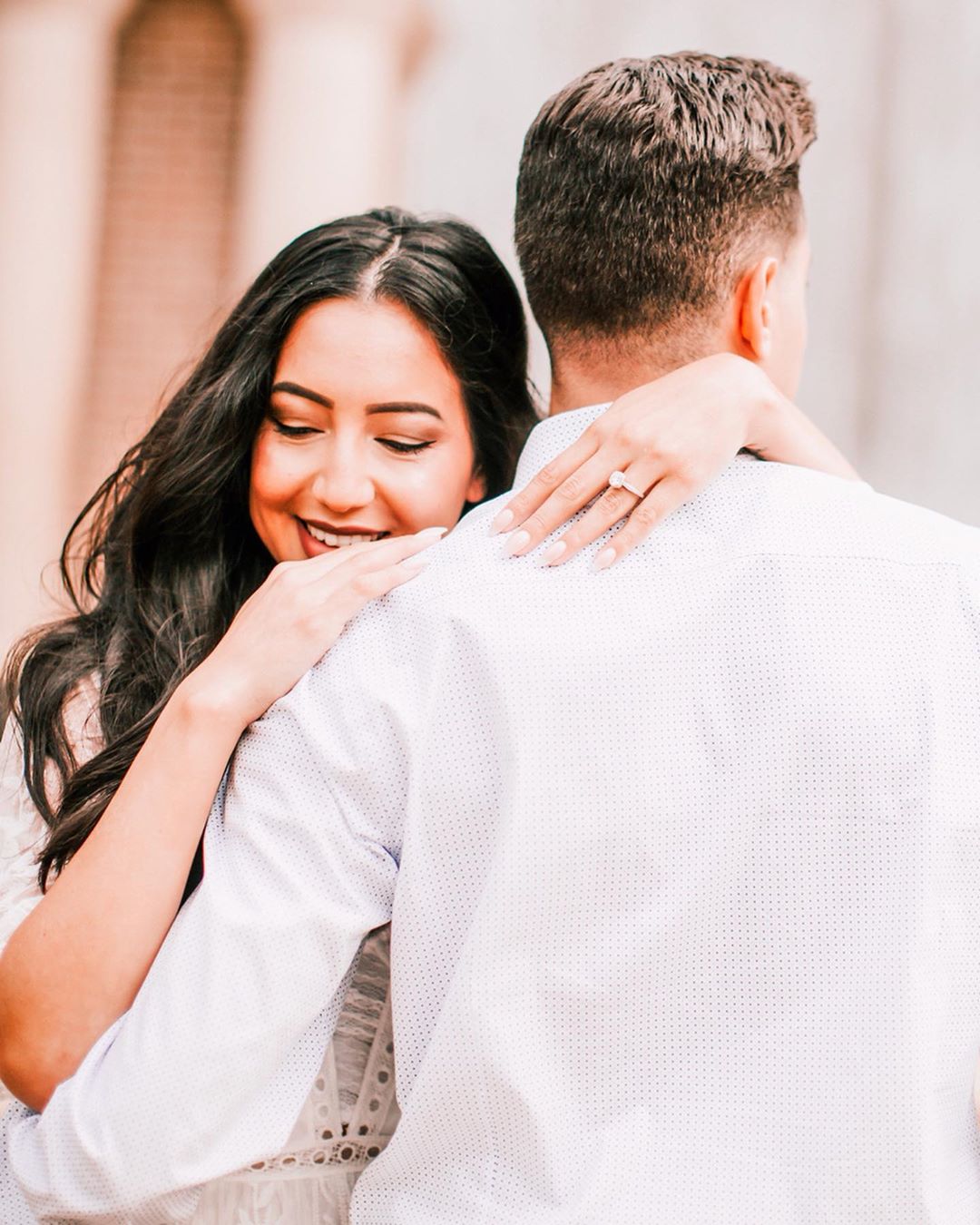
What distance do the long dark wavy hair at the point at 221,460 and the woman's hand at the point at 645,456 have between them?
0.59 meters

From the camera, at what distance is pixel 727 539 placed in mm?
1148

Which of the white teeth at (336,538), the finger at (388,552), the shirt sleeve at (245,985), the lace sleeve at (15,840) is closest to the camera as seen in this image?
the shirt sleeve at (245,985)

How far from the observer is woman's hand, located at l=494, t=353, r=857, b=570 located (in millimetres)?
1179

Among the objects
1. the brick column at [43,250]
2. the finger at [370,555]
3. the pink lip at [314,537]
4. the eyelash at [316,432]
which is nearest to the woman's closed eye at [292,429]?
the eyelash at [316,432]

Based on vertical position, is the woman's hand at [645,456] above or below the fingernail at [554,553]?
above

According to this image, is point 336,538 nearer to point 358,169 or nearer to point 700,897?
point 700,897

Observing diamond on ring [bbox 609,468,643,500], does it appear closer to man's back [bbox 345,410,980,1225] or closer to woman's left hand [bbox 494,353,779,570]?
woman's left hand [bbox 494,353,779,570]

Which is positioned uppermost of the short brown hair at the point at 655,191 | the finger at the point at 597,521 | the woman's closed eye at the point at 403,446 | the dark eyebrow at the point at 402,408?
the short brown hair at the point at 655,191

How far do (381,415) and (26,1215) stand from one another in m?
1.07

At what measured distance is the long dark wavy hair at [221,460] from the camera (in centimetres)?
178

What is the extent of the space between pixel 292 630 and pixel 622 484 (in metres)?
0.37

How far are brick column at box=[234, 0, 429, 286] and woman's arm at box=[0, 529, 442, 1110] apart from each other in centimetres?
191

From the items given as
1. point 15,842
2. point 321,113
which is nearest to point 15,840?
point 15,842

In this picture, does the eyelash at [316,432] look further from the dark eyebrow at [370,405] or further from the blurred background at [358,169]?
the blurred background at [358,169]
